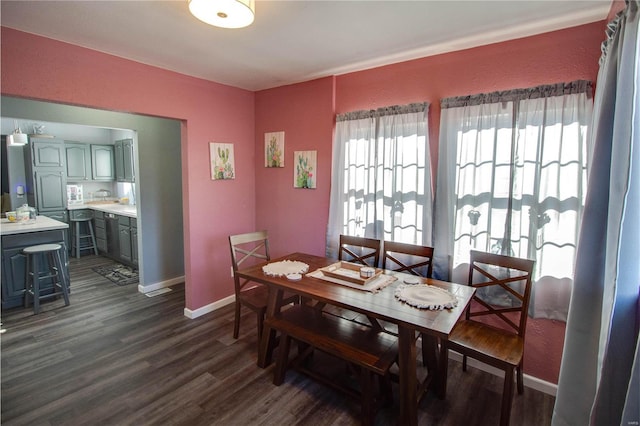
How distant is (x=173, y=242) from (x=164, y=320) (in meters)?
1.29

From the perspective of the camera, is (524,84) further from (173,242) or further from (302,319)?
(173,242)

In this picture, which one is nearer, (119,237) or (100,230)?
(119,237)

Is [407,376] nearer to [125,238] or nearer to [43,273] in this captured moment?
[43,273]

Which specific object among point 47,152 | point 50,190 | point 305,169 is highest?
point 47,152

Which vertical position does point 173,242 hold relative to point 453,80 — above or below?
below

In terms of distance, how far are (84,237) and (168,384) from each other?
183 inches

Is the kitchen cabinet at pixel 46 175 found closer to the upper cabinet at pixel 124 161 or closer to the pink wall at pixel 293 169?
the upper cabinet at pixel 124 161

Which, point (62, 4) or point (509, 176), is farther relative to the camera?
point (509, 176)

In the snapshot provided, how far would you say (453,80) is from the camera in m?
2.46

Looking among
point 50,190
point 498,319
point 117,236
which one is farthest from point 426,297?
point 50,190

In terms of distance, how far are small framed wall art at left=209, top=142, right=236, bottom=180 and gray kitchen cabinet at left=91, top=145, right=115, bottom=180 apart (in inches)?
155

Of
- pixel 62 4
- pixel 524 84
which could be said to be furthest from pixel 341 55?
pixel 62 4

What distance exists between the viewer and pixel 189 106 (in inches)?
123

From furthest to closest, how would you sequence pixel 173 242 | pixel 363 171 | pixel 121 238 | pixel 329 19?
pixel 121 238 → pixel 173 242 → pixel 363 171 → pixel 329 19
